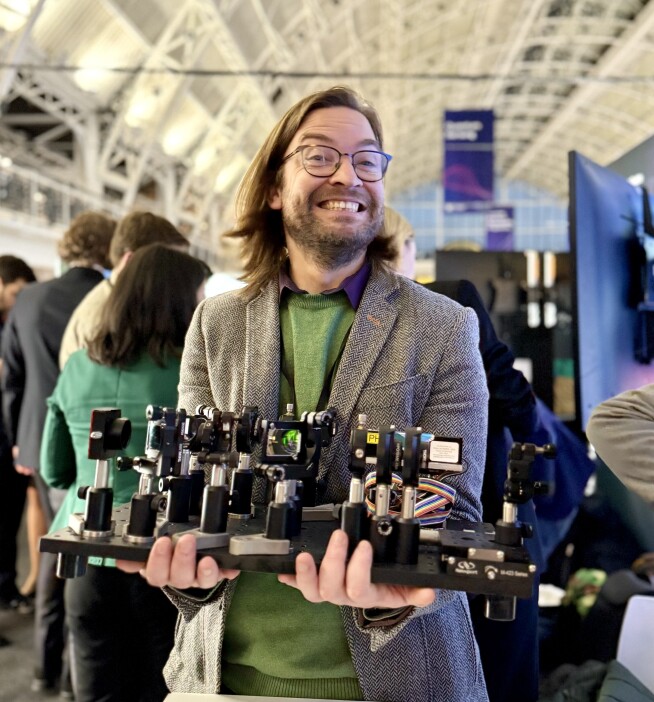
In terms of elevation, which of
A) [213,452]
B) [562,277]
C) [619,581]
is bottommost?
[619,581]

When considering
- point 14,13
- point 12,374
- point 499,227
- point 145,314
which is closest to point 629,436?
point 145,314

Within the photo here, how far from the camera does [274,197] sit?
1.68m

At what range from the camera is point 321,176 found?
147 cm

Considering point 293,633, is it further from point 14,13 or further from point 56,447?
point 14,13

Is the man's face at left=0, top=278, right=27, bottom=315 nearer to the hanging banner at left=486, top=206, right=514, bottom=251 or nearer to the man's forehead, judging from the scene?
the man's forehead

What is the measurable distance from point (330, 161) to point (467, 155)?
1208cm

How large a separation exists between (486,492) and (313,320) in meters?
0.96

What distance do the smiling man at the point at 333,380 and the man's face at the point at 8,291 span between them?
345 centimetres

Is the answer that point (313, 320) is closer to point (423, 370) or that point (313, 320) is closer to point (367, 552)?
point (423, 370)

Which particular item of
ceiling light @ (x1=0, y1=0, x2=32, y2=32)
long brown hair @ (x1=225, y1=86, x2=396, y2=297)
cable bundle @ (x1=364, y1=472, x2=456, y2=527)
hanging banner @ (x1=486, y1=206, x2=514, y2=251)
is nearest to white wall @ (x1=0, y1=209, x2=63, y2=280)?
ceiling light @ (x1=0, y1=0, x2=32, y2=32)

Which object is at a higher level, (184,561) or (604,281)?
(604,281)

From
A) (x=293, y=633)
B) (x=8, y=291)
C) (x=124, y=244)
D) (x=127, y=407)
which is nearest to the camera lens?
(x=293, y=633)


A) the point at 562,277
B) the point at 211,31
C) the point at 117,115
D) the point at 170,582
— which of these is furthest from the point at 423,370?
the point at 117,115

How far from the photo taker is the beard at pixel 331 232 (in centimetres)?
145
